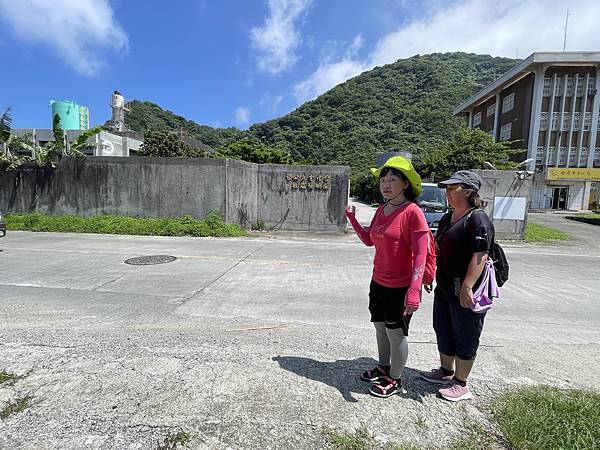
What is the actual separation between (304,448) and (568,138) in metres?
44.0

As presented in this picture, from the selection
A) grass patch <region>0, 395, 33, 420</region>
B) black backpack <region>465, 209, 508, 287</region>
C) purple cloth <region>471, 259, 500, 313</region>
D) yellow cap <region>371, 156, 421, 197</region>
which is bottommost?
grass patch <region>0, 395, 33, 420</region>

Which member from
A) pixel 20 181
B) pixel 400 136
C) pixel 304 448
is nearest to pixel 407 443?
pixel 304 448

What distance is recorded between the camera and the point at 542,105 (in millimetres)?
35250

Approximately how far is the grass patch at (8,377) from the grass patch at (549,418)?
367 cm

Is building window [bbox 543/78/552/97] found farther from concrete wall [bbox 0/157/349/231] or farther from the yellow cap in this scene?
the yellow cap

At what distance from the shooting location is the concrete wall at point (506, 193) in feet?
41.0

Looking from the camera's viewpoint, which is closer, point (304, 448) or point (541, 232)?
point (304, 448)

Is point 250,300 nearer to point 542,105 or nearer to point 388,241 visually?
point 388,241

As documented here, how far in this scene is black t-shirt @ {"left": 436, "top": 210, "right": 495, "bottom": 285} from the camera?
2.44 metres

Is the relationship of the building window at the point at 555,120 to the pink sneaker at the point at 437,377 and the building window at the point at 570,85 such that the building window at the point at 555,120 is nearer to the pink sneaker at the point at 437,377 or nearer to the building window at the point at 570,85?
the building window at the point at 570,85

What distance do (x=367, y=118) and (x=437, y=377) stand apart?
67.5 meters

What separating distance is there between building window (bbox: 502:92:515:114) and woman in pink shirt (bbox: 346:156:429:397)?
4515 centimetres

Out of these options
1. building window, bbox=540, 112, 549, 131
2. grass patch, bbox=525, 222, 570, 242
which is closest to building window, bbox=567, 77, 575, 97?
building window, bbox=540, 112, 549, 131

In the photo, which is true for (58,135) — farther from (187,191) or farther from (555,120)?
(555,120)
